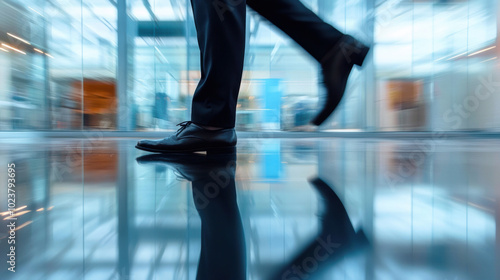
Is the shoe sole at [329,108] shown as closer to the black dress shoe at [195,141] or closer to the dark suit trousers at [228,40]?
the dark suit trousers at [228,40]

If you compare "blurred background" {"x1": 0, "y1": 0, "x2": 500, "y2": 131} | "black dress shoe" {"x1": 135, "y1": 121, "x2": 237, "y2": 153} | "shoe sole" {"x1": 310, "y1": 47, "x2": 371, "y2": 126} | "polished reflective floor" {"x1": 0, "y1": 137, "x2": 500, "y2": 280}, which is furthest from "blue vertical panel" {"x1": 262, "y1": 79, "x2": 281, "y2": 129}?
"polished reflective floor" {"x1": 0, "y1": 137, "x2": 500, "y2": 280}

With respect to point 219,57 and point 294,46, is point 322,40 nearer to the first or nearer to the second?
point 219,57

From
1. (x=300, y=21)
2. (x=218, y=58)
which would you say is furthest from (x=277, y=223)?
(x=300, y=21)

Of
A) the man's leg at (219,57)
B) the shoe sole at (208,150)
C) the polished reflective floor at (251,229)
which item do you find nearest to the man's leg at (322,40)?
the man's leg at (219,57)

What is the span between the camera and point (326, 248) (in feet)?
0.77

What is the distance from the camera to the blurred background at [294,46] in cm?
364

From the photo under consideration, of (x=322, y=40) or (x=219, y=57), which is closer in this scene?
(x=219, y=57)

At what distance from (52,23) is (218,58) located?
420 cm

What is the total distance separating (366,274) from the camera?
0.19 m

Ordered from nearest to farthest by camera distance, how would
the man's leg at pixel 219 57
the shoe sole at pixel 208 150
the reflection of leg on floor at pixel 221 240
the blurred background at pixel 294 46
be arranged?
the reflection of leg on floor at pixel 221 240 → the man's leg at pixel 219 57 → the shoe sole at pixel 208 150 → the blurred background at pixel 294 46

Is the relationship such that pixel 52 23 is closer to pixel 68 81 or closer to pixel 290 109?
pixel 68 81

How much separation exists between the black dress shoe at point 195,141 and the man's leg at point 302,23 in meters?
0.41

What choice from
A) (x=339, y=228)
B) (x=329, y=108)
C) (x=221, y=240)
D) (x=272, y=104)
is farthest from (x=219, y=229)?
(x=272, y=104)

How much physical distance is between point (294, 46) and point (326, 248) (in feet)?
12.9
